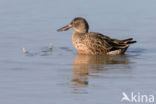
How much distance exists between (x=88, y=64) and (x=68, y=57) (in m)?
0.89

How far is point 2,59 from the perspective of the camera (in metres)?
12.5

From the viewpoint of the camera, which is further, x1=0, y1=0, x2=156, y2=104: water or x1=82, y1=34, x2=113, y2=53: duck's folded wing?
x1=82, y1=34, x2=113, y2=53: duck's folded wing

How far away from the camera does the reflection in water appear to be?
10.8 m

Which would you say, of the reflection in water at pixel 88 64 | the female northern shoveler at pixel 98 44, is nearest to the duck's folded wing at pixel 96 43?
the female northern shoveler at pixel 98 44

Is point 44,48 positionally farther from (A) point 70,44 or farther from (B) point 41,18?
(B) point 41,18

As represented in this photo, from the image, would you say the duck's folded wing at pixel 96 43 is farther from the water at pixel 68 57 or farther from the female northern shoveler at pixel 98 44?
the water at pixel 68 57

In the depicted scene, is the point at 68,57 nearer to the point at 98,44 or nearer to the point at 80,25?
the point at 98,44

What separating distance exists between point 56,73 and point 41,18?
6416 mm

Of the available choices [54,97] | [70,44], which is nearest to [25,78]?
[54,97]

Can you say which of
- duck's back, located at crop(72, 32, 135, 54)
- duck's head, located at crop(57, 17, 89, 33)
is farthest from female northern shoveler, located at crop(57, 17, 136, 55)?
duck's head, located at crop(57, 17, 89, 33)

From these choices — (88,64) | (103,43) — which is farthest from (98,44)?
(88,64)

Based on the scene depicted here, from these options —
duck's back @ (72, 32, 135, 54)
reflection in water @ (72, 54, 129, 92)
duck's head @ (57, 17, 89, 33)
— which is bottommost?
reflection in water @ (72, 54, 129, 92)

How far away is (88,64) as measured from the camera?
12438 mm

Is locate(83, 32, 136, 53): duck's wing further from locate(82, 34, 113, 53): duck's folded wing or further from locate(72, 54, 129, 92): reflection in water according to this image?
locate(72, 54, 129, 92): reflection in water
